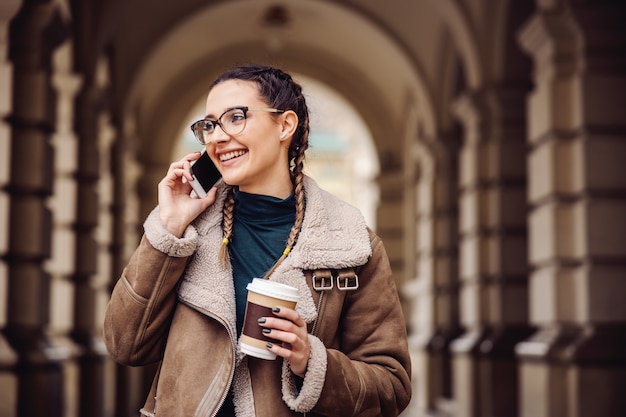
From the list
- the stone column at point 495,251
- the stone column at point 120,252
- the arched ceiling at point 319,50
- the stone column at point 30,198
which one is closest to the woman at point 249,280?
the stone column at point 30,198

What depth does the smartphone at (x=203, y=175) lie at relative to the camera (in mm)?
2396

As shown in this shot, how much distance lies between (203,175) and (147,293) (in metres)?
0.32

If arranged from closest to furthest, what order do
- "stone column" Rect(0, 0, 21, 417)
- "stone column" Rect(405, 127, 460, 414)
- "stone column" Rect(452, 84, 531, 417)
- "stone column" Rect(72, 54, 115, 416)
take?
"stone column" Rect(0, 0, 21, 417)
"stone column" Rect(452, 84, 531, 417)
"stone column" Rect(72, 54, 115, 416)
"stone column" Rect(405, 127, 460, 414)

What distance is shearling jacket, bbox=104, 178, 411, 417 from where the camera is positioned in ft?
7.43

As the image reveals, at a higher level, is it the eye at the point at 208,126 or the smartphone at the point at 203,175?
the eye at the point at 208,126

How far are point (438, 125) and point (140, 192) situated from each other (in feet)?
19.1

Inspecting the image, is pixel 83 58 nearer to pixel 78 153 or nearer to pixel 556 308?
pixel 78 153

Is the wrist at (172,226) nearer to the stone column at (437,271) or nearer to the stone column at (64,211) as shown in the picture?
the stone column at (64,211)

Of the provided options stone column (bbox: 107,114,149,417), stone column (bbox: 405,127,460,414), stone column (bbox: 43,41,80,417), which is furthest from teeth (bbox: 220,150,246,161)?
stone column (bbox: 405,127,460,414)

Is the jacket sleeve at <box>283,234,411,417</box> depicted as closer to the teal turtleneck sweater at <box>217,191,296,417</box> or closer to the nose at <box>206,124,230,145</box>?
the teal turtleneck sweater at <box>217,191,296,417</box>

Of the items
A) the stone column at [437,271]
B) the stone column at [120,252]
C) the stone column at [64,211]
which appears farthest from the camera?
the stone column at [437,271]

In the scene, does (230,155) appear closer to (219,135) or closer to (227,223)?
(219,135)

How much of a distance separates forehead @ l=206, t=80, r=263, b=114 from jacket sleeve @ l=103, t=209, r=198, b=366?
0.29 metres

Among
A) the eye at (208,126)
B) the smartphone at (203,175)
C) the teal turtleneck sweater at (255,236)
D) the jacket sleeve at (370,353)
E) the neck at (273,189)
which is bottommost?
the jacket sleeve at (370,353)
